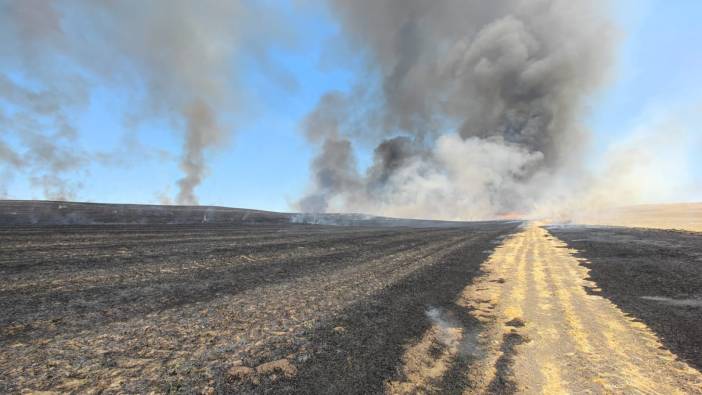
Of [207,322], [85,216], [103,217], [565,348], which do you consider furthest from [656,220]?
[85,216]

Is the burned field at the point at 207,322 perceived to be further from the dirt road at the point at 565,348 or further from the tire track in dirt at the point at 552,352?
the dirt road at the point at 565,348

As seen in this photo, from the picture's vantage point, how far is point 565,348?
4.93 meters

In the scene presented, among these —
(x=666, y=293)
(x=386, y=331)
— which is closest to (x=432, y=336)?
(x=386, y=331)

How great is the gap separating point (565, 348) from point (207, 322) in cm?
555

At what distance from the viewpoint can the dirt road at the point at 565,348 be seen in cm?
387

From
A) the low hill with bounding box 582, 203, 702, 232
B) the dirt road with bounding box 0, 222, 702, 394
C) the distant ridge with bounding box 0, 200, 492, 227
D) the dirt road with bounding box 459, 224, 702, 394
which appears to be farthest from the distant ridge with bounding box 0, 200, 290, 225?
the low hill with bounding box 582, 203, 702, 232

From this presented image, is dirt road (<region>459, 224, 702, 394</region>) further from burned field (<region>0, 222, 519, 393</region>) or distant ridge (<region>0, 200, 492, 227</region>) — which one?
distant ridge (<region>0, 200, 492, 227</region>)

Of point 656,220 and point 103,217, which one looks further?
point 656,220

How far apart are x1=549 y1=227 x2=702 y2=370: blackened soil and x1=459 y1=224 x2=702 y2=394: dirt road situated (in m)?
0.32

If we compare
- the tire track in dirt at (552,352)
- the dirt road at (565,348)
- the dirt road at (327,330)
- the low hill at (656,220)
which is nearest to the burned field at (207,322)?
the dirt road at (327,330)

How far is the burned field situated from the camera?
12.6ft

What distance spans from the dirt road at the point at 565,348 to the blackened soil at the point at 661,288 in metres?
0.32

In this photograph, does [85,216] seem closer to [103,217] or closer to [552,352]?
[103,217]

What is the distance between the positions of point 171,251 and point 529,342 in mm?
13465
